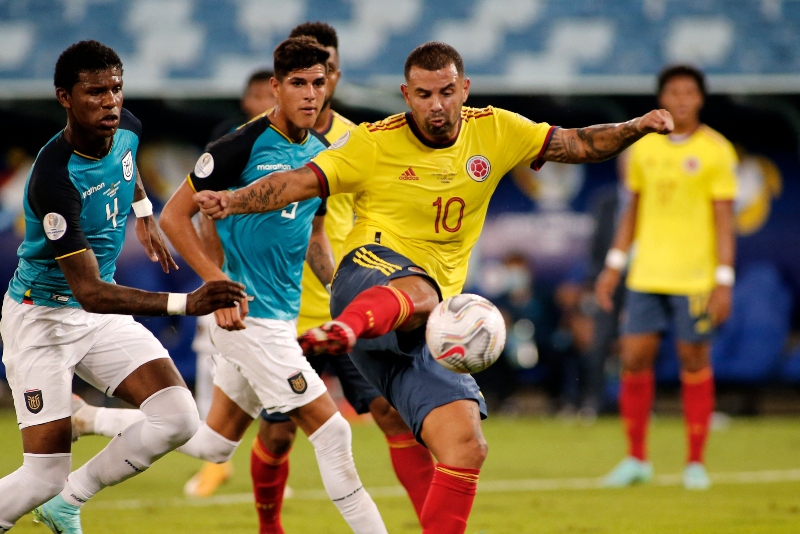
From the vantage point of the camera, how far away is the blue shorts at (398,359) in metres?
5.03

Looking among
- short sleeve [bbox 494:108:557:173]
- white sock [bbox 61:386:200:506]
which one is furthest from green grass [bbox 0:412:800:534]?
short sleeve [bbox 494:108:557:173]

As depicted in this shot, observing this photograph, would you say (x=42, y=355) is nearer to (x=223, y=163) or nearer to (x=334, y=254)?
(x=223, y=163)

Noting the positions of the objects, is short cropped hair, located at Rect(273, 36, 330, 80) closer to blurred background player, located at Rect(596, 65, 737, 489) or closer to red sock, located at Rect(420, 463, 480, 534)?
red sock, located at Rect(420, 463, 480, 534)

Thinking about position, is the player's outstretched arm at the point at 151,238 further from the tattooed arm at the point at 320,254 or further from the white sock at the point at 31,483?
the white sock at the point at 31,483

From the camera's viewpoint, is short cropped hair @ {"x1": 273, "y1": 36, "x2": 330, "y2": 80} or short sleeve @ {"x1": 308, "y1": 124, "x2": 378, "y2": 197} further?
short cropped hair @ {"x1": 273, "y1": 36, "x2": 330, "y2": 80}

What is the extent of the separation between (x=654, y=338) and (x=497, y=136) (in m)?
4.00

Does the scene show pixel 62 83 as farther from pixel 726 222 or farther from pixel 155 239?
pixel 726 222

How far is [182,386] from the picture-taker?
18.4ft

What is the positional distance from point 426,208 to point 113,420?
2067 mm

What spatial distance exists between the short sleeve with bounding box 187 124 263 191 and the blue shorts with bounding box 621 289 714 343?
418cm

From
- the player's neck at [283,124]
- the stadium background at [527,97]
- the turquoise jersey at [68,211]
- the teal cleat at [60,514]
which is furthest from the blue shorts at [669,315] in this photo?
the stadium background at [527,97]

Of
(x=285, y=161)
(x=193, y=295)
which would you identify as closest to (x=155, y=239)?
(x=285, y=161)

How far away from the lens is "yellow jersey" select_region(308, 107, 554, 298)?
529cm

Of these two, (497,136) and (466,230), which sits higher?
(497,136)
